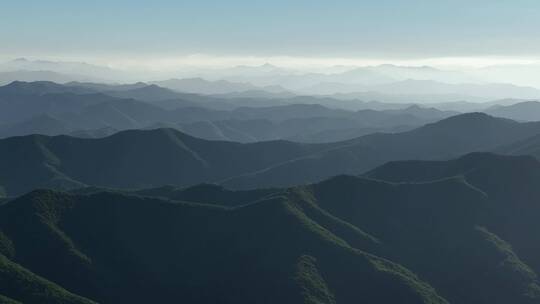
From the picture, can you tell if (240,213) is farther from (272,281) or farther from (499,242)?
(499,242)

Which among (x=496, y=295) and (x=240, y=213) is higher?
(x=240, y=213)

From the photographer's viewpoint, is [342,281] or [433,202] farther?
[433,202]

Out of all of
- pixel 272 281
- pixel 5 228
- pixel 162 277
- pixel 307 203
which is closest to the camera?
pixel 272 281

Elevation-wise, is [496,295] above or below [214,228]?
below

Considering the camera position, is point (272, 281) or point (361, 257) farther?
point (361, 257)

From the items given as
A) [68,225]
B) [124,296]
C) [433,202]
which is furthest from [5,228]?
[433,202]

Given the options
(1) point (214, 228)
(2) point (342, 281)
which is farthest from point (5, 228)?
(2) point (342, 281)

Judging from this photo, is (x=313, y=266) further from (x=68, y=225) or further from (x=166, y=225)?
(x=68, y=225)

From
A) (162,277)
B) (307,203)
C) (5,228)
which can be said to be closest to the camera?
(162,277)

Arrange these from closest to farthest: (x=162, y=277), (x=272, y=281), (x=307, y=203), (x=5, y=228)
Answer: (x=272, y=281) → (x=162, y=277) → (x=5, y=228) → (x=307, y=203)
